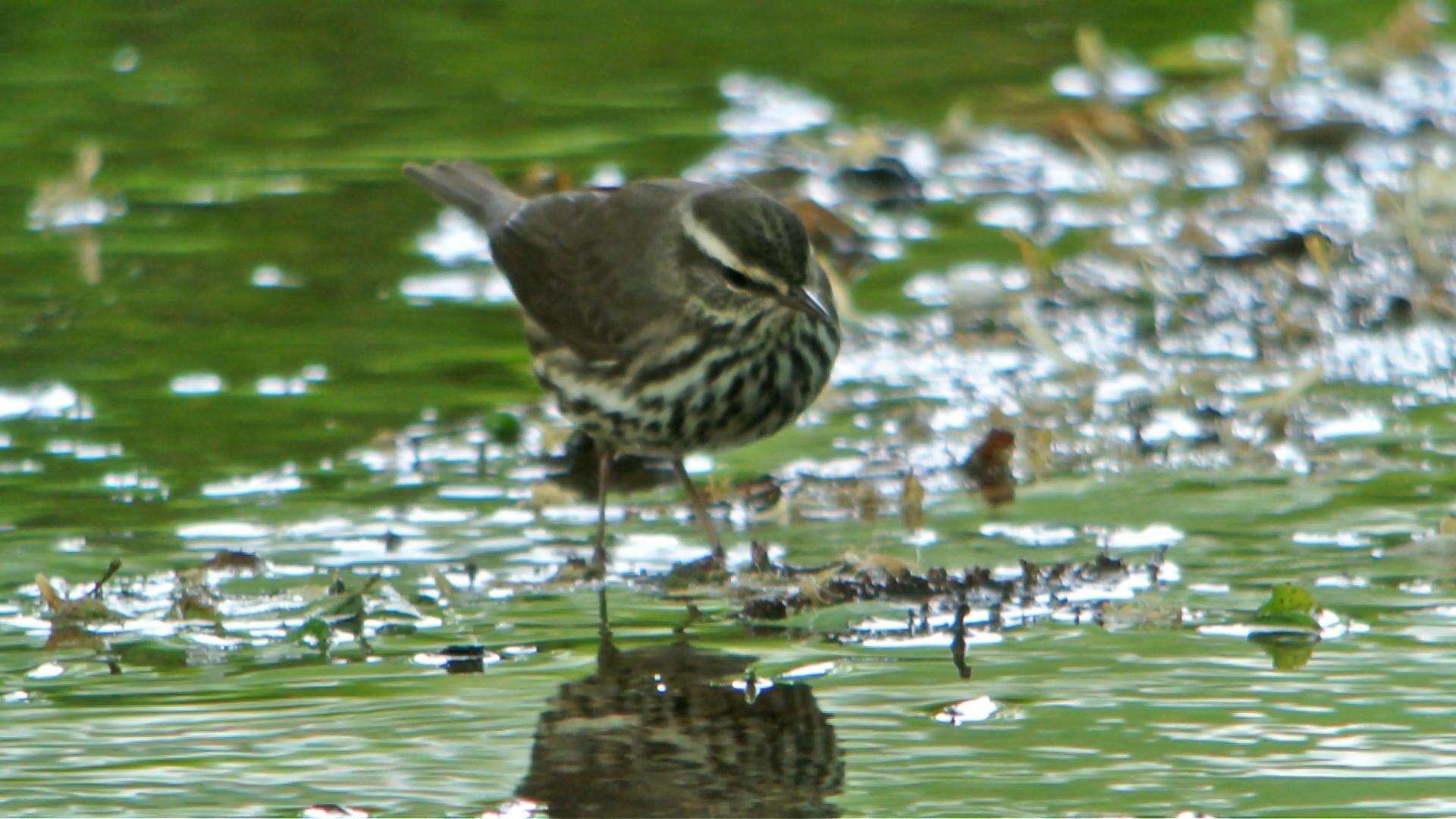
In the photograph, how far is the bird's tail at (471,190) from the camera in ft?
23.4

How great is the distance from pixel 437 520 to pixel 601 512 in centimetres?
46

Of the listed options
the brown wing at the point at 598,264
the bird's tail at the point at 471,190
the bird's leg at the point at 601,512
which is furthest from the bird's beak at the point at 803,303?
the bird's tail at the point at 471,190

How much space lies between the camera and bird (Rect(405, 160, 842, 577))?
5.74 meters

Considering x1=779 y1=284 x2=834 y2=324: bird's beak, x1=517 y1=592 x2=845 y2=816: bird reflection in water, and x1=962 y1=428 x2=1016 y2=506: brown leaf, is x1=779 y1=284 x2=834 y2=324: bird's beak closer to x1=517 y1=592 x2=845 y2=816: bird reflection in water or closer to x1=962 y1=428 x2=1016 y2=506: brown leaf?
x1=962 y1=428 x2=1016 y2=506: brown leaf

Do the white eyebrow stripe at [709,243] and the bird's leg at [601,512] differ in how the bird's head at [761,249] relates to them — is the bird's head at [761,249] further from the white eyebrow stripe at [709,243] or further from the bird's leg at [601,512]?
the bird's leg at [601,512]

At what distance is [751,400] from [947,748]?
177cm

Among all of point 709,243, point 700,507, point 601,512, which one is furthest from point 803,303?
point 601,512

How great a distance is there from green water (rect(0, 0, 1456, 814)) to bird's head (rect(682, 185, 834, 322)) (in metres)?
0.60

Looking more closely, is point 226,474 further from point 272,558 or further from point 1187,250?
point 1187,250

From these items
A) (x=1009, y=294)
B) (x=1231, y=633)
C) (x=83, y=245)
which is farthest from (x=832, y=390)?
(x=83, y=245)

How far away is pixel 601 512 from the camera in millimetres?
5797

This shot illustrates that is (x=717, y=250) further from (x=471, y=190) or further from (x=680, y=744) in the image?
(x=680, y=744)

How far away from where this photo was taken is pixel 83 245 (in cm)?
880

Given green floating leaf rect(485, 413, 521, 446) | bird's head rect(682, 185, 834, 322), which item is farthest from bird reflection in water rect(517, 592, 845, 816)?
green floating leaf rect(485, 413, 521, 446)
